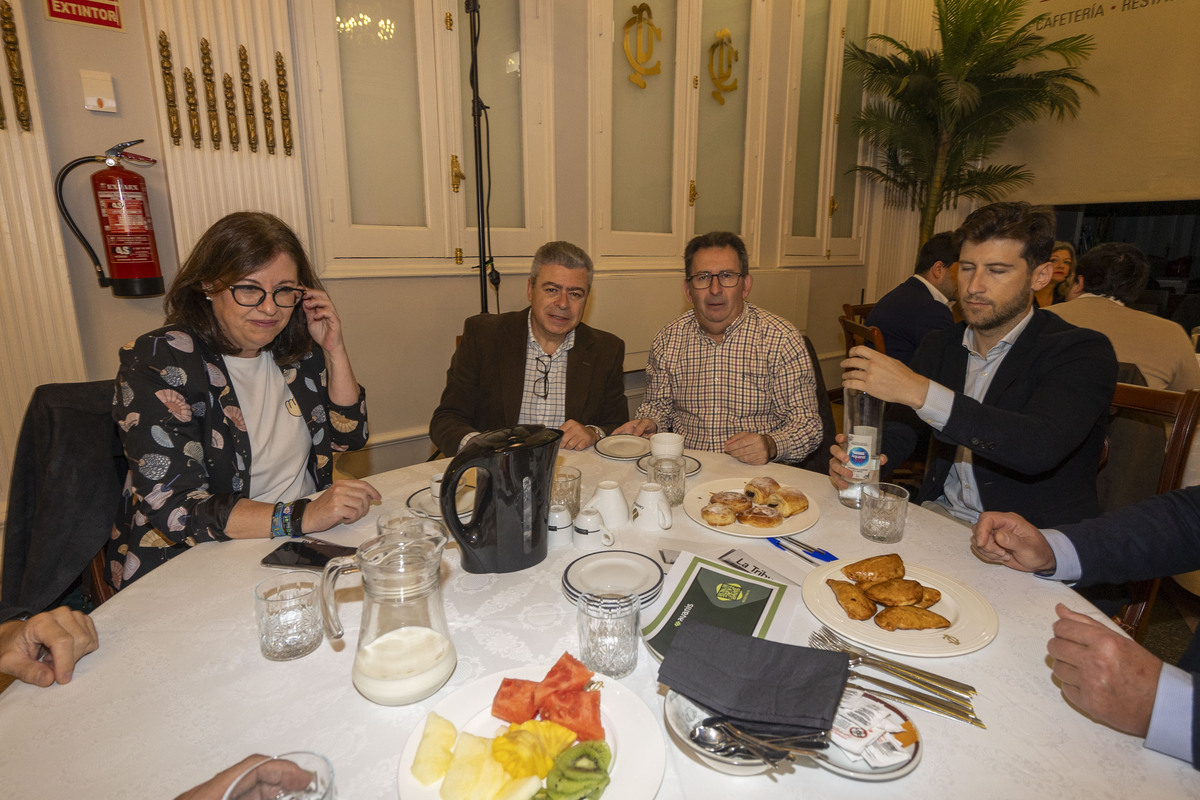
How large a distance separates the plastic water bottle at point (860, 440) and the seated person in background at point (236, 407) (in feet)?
3.97

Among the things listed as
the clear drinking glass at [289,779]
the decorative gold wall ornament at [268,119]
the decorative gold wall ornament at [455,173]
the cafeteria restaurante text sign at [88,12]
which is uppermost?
the cafeteria restaurante text sign at [88,12]

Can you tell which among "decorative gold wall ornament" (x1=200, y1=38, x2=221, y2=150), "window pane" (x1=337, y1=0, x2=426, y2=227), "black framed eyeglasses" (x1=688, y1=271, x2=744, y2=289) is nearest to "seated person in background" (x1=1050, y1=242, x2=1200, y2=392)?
"black framed eyeglasses" (x1=688, y1=271, x2=744, y2=289)

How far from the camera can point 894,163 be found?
20.1ft

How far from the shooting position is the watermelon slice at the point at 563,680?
2.51ft

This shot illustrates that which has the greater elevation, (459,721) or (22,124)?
(22,124)

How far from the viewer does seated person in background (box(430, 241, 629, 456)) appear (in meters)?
2.58

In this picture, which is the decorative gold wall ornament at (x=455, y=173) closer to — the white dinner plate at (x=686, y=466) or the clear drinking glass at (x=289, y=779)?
the white dinner plate at (x=686, y=466)

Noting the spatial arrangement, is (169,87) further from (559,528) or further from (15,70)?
(559,528)

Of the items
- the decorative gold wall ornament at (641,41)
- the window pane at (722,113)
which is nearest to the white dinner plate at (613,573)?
the decorative gold wall ornament at (641,41)

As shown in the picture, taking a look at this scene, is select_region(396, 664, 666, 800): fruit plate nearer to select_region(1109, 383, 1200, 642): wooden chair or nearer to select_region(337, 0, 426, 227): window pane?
select_region(1109, 383, 1200, 642): wooden chair

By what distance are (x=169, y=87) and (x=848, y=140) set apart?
5.81 m

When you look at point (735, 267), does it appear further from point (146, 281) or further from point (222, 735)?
point (146, 281)

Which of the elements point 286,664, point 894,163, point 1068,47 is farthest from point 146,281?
point 1068,47

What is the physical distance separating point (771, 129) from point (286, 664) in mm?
5579
